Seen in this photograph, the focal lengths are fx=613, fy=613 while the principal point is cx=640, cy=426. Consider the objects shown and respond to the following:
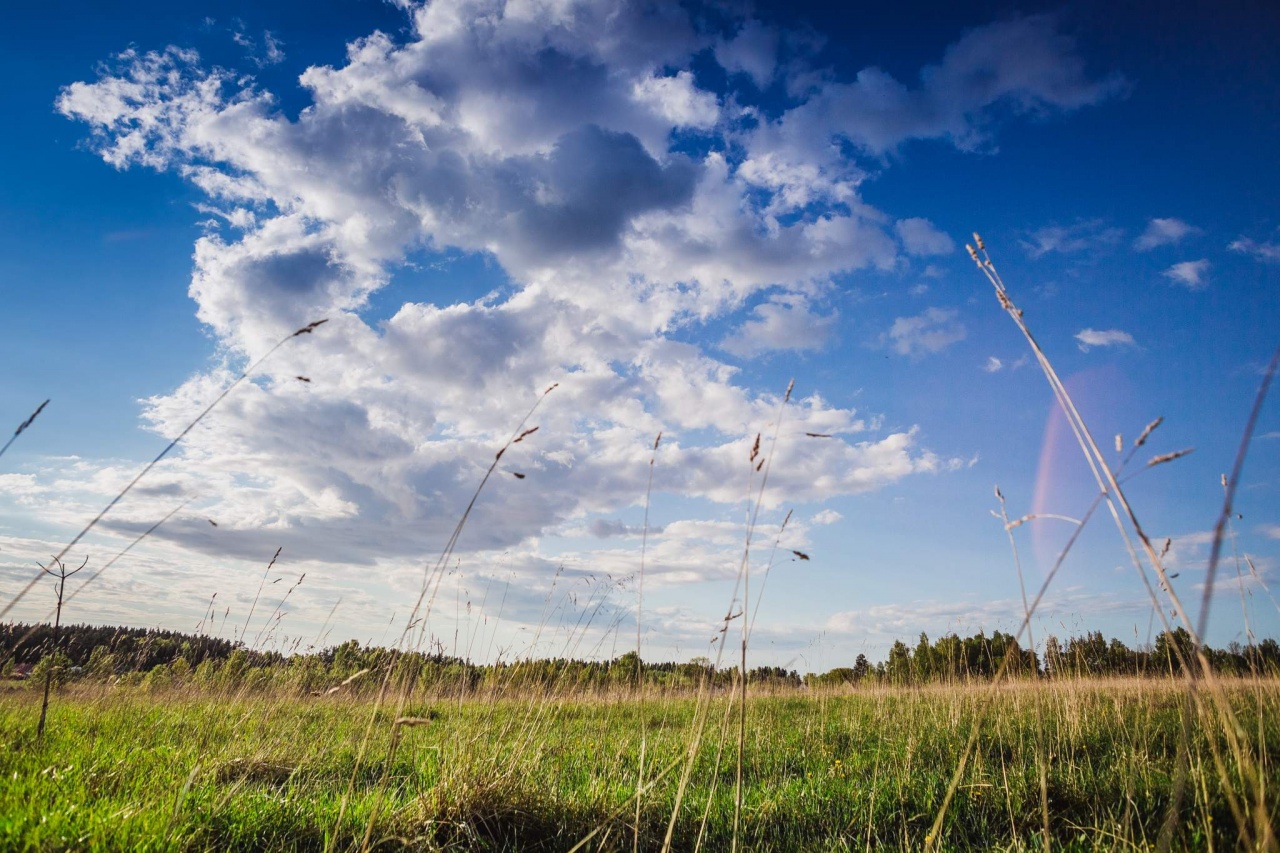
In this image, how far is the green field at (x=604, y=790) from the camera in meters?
2.88

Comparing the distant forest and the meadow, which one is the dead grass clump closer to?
the meadow

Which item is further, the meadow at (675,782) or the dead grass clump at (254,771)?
the dead grass clump at (254,771)

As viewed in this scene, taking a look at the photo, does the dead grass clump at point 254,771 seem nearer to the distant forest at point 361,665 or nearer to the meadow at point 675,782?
the meadow at point 675,782

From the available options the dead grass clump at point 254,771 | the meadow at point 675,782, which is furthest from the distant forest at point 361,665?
the dead grass clump at point 254,771

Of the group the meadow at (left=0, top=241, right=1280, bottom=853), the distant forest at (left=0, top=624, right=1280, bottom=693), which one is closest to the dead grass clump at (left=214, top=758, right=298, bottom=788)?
the meadow at (left=0, top=241, right=1280, bottom=853)

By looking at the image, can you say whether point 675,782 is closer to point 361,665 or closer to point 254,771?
point 254,771

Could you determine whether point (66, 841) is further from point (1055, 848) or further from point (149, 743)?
point (1055, 848)

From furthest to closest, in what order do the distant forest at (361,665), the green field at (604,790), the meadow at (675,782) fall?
the distant forest at (361,665) → the green field at (604,790) → the meadow at (675,782)

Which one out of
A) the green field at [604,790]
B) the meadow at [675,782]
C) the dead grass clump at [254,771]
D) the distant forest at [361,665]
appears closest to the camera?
the meadow at [675,782]

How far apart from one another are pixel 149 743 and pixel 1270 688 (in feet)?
38.7

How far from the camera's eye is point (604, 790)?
3.95 metres

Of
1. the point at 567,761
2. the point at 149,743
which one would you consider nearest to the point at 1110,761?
the point at 567,761

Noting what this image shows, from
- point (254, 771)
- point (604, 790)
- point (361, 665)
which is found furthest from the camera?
point (361, 665)

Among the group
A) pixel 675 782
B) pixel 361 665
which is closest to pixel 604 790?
pixel 675 782
